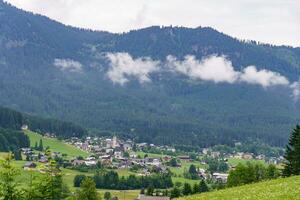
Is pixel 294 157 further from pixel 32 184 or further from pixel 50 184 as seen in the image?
pixel 32 184

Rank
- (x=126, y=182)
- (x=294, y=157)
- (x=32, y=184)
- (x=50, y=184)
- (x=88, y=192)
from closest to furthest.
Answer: (x=32, y=184), (x=50, y=184), (x=294, y=157), (x=88, y=192), (x=126, y=182)

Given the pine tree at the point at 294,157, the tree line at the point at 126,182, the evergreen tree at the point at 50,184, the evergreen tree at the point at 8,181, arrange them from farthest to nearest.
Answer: the tree line at the point at 126,182
the pine tree at the point at 294,157
the evergreen tree at the point at 50,184
the evergreen tree at the point at 8,181

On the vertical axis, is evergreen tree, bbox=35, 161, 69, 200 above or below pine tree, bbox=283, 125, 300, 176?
below

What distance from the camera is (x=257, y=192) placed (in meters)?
35.0

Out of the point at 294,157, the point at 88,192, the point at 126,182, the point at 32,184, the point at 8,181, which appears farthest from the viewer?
the point at 126,182

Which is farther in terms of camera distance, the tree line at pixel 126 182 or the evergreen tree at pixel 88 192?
the tree line at pixel 126 182

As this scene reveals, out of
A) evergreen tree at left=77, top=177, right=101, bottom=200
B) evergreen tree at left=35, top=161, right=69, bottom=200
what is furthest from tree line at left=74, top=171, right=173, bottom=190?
evergreen tree at left=35, top=161, right=69, bottom=200

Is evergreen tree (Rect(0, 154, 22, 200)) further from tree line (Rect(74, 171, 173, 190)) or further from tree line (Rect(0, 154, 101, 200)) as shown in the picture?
tree line (Rect(74, 171, 173, 190))

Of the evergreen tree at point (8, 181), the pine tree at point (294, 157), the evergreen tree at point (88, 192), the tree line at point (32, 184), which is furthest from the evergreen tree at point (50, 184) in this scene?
the evergreen tree at point (88, 192)

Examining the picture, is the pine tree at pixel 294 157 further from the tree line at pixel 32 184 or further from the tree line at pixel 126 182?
the tree line at pixel 126 182

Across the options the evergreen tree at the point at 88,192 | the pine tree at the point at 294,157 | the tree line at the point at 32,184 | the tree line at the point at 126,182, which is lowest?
the tree line at the point at 32,184

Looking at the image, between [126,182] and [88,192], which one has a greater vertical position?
[126,182]

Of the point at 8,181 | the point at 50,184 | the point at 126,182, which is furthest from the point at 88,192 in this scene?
the point at 126,182

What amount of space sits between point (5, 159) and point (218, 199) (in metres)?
12.7
